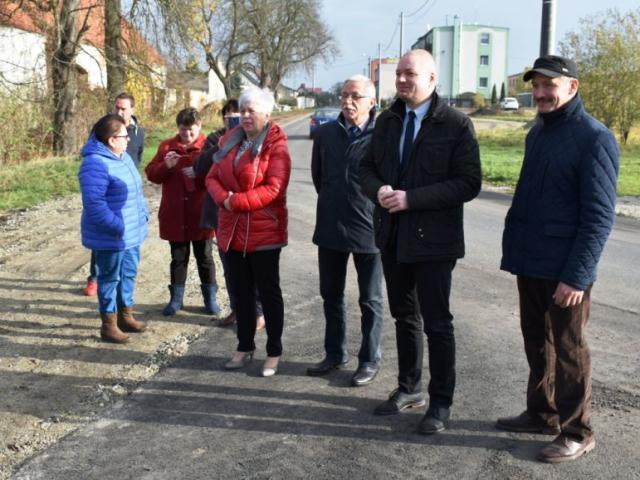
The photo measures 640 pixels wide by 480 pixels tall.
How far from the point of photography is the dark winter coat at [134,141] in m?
6.91

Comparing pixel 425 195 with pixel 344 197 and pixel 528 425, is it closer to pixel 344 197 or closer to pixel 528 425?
pixel 344 197

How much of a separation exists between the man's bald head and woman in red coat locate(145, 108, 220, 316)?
Answer: 2580 millimetres

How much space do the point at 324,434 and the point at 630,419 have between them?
1809 millimetres

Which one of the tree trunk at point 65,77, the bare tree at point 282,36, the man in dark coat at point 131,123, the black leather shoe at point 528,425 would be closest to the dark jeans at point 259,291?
the black leather shoe at point 528,425

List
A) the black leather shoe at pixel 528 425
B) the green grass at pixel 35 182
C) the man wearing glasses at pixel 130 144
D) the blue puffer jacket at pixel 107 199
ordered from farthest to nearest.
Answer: the green grass at pixel 35 182
the man wearing glasses at pixel 130 144
the blue puffer jacket at pixel 107 199
the black leather shoe at pixel 528 425

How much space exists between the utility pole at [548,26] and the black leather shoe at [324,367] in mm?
8462

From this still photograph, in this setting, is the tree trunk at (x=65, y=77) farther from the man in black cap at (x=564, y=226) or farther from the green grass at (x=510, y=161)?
the man in black cap at (x=564, y=226)

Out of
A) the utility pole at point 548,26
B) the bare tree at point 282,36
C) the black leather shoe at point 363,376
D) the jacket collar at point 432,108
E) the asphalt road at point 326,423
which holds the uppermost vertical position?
the bare tree at point 282,36

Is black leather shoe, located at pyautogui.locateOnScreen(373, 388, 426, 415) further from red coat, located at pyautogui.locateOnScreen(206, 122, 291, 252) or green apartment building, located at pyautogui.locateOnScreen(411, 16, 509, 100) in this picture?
green apartment building, located at pyautogui.locateOnScreen(411, 16, 509, 100)

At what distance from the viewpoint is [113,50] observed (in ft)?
63.8

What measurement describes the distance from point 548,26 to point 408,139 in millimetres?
8770

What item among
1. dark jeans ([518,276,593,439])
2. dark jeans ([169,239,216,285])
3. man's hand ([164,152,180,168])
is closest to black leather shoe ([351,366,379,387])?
dark jeans ([518,276,593,439])

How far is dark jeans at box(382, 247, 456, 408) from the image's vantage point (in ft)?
13.1

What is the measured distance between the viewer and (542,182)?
366cm
